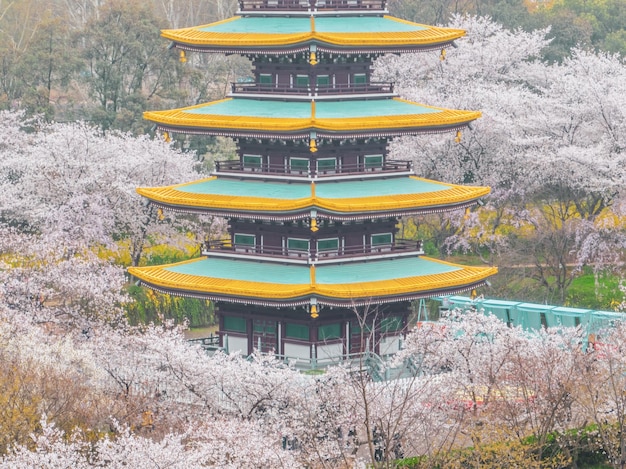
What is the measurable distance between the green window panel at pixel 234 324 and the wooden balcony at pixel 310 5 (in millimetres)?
13529

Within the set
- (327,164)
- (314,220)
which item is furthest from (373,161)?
(314,220)

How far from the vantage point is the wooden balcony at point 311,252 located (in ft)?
214

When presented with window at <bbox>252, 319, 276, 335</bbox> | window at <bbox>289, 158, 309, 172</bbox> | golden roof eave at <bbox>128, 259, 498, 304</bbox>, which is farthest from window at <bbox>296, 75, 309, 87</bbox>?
window at <bbox>252, 319, 276, 335</bbox>

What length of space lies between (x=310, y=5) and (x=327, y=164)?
6.96m

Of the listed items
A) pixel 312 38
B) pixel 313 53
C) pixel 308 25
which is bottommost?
pixel 313 53

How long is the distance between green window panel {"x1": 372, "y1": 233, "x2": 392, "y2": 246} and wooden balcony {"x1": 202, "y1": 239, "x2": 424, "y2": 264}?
0.14 m

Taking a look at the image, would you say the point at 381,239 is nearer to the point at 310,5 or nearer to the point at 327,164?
the point at 327,164

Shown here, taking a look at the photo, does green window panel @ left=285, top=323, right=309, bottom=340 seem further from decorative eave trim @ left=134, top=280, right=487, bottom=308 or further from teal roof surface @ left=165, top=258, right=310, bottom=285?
teal roof surface @ left=165, top=258, right=310, bottom=285

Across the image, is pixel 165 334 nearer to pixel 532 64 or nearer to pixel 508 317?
pixel 508 317

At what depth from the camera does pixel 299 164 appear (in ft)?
218

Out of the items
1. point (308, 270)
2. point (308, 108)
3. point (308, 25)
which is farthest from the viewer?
point (308, 25)

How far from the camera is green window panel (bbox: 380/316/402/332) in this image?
66.7m

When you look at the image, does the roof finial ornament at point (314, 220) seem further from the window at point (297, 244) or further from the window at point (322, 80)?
the window at point (322, 80)

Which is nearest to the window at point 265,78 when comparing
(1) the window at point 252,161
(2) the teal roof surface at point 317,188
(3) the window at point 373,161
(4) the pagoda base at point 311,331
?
(1) the window at point 252,161
